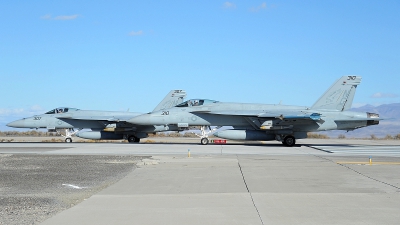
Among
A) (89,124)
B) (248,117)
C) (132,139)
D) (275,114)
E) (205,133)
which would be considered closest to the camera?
(275,114)

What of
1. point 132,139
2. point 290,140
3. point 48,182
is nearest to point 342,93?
point 290,140

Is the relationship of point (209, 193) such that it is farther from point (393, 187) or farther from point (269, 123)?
point (269, 123)

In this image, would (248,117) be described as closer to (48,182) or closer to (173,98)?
(173,98)

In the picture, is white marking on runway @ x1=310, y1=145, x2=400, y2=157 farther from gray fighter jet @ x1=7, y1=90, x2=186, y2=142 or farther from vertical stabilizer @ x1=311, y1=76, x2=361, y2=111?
gray fighter jet @ x1=7, y1=90, x2=186, y2=142

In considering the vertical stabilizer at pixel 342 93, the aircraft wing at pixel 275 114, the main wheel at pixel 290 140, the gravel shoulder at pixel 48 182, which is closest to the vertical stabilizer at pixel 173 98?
the aircraft wing at pixel 275 114

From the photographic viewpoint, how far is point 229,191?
10531 millimetres

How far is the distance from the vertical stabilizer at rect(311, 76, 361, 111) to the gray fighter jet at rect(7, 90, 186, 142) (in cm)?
1119

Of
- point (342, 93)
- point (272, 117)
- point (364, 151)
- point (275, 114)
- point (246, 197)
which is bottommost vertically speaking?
point (246, 197)

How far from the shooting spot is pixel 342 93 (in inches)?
1161

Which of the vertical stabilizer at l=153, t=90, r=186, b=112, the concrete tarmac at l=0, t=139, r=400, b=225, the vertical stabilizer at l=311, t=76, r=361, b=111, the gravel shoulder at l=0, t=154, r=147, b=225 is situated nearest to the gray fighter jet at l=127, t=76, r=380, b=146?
the vertical stabilizer at l=311, t=76, r=361, b=111

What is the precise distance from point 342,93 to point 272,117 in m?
4.81

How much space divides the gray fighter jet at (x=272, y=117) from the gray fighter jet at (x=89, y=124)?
3.76 m

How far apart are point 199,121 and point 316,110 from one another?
7163 mm

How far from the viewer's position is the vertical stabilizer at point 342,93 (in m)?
29.4
